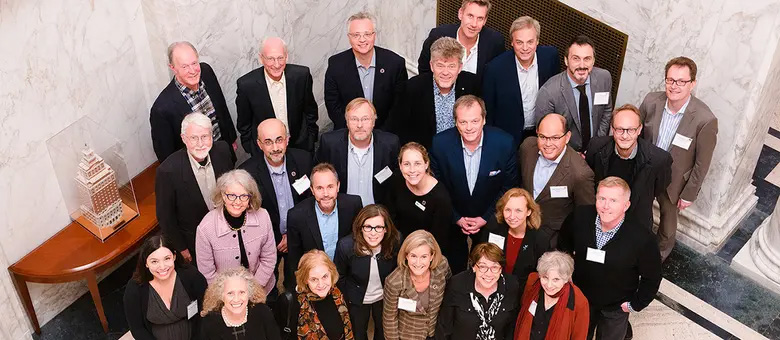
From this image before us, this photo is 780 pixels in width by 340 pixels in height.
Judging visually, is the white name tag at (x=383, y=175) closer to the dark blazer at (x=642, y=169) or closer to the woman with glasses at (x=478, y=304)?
the woman with glasses at (x=478, y=304)

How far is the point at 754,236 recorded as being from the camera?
7688 mm

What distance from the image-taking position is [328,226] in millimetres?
6281

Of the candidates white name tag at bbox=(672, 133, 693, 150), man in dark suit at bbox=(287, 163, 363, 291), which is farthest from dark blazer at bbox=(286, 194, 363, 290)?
white name tag at bbox=(672, 133, 693, 150)

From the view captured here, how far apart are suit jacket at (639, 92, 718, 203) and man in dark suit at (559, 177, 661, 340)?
37.6 inches

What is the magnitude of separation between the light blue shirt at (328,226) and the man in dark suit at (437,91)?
4.15 ft

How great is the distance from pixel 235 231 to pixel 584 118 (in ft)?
8.97

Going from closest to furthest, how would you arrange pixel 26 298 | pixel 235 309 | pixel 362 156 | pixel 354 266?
1. pixel 235 309
2. pixel 354 266
3. pixel 362 156
4. pixel 26 298

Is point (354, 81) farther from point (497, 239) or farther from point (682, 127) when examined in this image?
point (682, 127)

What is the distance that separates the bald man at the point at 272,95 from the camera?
23.1 ft

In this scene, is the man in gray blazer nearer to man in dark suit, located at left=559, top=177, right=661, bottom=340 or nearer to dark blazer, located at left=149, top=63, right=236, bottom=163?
man in dark suit, located at left=559, top=177, right=661, bottom=340

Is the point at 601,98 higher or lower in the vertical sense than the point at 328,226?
higher

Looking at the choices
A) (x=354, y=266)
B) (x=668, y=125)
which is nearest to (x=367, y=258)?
(x=354, y=266)

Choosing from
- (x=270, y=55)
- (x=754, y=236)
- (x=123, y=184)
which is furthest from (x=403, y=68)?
(x=754, y=236)

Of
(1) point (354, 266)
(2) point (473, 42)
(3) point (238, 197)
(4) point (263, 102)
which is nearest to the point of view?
(3) point (238, 197)
